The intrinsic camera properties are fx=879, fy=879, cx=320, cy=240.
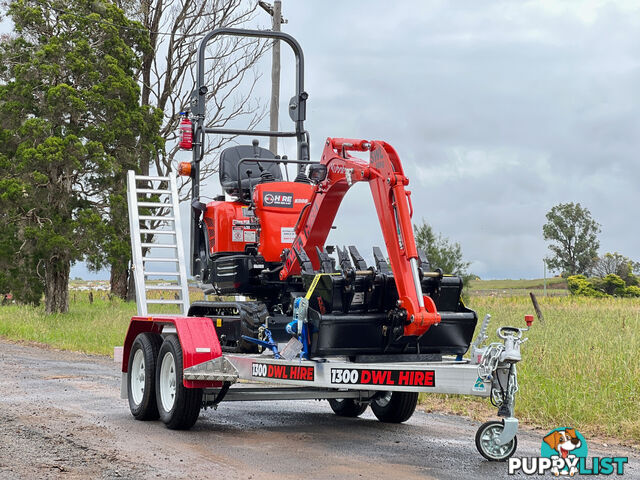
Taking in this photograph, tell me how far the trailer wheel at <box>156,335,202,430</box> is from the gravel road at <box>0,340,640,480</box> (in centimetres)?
14

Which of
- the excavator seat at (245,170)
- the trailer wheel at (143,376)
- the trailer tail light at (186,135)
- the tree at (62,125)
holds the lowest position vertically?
the trailer wheel at (143,376)

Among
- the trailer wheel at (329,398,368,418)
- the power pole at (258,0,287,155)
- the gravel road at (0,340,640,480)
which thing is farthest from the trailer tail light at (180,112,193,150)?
the power pole at (258,0,287,155)

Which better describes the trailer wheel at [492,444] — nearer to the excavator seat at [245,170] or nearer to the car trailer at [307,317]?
the car trailer at [307,317]

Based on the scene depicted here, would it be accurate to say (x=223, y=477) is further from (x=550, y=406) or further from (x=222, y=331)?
(x=550, y=406)

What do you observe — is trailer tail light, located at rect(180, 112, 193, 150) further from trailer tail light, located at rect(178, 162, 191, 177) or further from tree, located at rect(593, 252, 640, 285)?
tree, located at rect(593, 252, 640, 285)

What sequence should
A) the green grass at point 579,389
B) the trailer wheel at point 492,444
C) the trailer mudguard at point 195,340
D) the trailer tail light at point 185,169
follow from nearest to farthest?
the trailer wheel at point 492,444 → the trailer mudguard at point 195,340 → the green grass at point 579,389 → the trailer tail light at point 185,169

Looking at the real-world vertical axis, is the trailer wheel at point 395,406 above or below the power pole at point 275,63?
below

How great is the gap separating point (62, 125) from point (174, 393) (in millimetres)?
21453

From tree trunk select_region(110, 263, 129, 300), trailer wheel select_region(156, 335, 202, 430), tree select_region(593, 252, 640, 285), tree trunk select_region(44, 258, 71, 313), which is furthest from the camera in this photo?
tree select_region(593, 252, 640, 285)

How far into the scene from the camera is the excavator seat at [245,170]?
398 inches

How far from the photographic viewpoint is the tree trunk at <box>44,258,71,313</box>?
2991cm

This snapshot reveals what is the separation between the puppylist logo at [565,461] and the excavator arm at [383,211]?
1394 millimetres

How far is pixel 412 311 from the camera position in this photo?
24.9ft

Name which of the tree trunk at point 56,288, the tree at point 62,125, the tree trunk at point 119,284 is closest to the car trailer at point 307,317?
the tree at point 62,125
